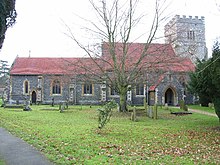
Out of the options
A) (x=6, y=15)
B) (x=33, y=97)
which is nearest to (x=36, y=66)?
(x=33, y=97)

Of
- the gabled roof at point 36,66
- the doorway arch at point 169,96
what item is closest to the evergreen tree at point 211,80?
the doorway arch at point 169,96

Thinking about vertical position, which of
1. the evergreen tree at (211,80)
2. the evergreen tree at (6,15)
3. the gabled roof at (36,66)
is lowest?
the evergreen tree at (211,80)

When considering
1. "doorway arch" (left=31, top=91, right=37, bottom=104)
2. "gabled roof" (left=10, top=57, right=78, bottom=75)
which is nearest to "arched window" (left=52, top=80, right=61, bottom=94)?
"gabled roof" (left=10, top=57, right=78, bottom=75)

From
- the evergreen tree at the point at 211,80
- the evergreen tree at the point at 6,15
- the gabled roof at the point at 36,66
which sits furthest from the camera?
the gabled roof at the point at 36,66

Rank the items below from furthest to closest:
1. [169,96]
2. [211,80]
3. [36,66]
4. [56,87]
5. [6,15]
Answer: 1. [36,66]
2. [56,87]
3. [169,96]
4. [211,80]
5. [6,15]

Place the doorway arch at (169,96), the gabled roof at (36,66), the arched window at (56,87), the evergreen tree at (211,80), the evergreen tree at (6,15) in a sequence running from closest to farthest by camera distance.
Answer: the evergreen tree at (6,15), the evergreen tree at (211,80), the doorway arch at (169,96), the gabled roof at (36,66), the arched window at (56,87)

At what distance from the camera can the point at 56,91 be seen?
41.0 metres

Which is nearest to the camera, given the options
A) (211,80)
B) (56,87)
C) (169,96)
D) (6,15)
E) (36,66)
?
(6,15)

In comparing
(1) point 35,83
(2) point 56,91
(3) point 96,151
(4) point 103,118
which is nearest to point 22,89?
(1) point 35,83

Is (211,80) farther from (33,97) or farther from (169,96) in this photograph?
(33,97)

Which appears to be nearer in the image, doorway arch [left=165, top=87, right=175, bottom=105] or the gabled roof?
doorway arch [left=165, top=87, right=175, bottom=105]

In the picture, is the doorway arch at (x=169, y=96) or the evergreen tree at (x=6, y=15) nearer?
the evergreen tree at (x=6, y=15)

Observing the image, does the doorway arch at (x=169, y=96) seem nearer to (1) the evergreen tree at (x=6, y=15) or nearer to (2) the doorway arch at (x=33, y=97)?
(2) the doorway arch at (x=33, y=97)

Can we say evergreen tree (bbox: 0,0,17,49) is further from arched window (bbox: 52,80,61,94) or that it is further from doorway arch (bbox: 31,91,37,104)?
doorway arch (bbox: 31,91,37,104)
